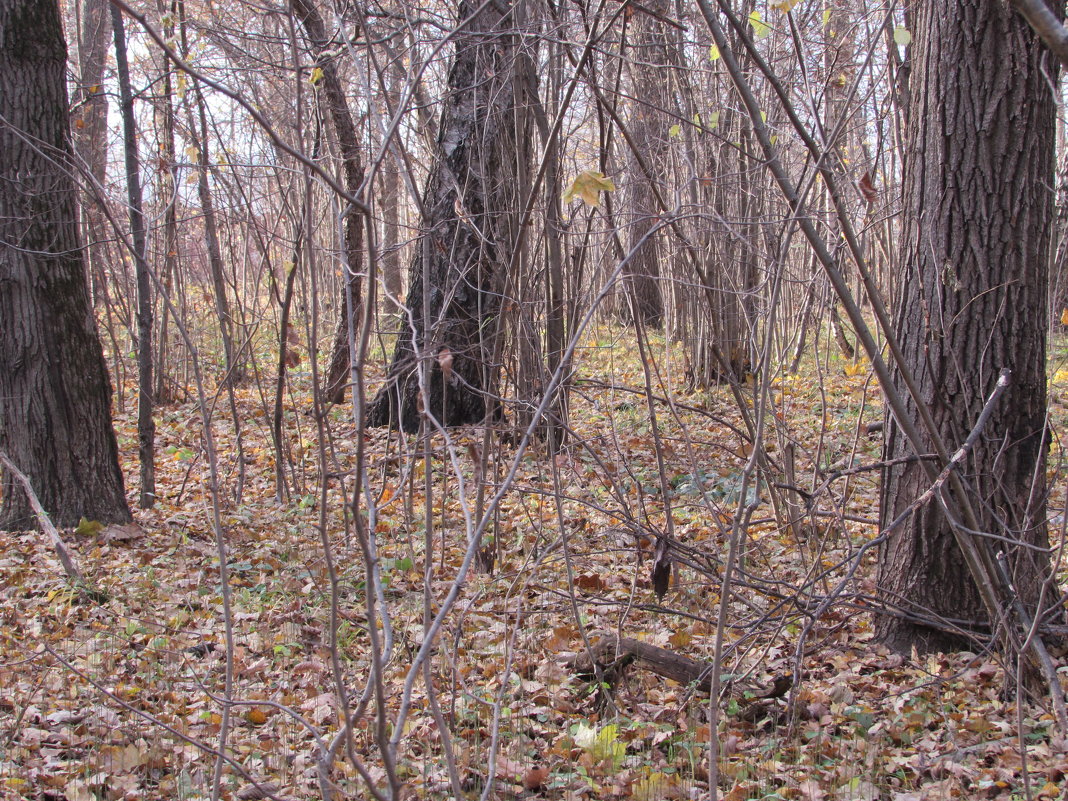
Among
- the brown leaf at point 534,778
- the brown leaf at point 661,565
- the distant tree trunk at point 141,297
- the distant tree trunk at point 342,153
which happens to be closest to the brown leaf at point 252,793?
the brown leaf at point 534,778

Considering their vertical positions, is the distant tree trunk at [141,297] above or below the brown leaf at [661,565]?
above

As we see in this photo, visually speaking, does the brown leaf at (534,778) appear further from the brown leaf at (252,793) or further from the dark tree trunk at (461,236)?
the dark tree trunk at (461,236)

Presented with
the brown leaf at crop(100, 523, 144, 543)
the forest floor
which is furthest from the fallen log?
the brown leaf at crop(100, 523, 144, 543)

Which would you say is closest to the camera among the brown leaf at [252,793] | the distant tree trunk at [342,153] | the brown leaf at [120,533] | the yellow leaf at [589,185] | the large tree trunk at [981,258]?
the yellow leaf at [589,185]

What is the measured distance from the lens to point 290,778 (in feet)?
7.71

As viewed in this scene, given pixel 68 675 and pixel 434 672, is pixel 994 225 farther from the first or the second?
pixel 68 675

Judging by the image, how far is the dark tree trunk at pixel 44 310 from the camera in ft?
14.0

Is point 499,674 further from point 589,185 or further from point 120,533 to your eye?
point 120,533

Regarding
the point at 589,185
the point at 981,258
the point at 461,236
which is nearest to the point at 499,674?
the point at 589,185

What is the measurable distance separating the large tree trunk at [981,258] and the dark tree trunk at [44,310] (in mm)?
3891

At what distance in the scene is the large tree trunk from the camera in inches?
105

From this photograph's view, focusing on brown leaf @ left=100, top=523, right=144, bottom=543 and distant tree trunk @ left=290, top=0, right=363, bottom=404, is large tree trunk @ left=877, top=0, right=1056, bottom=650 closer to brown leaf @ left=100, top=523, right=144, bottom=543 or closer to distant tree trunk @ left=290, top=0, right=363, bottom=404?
brown leaf @ left=100, top=523, right=144, bottom=543

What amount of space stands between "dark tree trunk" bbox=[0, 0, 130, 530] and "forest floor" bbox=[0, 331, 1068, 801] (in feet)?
1.06

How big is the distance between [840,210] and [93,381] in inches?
160
